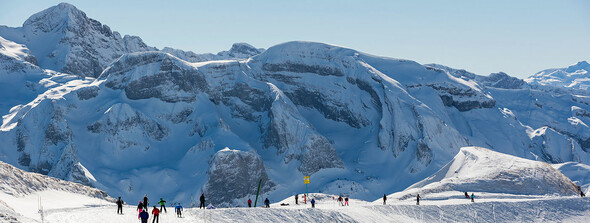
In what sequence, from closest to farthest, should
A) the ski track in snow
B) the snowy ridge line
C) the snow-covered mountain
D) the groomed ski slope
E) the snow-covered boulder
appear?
the ski track in snow → the groomed ski slope → the snow-covered mountain → the snowy ridge line → the snow-covered boulder

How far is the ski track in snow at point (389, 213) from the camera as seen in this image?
87.5 metres

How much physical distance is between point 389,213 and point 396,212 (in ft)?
5.65

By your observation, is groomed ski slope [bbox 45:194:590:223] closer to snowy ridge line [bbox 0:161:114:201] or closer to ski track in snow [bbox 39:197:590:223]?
ski track in snow [bbox 39:197:590:223]

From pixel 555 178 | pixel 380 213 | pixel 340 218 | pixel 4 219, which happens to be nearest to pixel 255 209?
pixel 340 218

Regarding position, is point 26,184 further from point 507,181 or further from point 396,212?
point 507,181

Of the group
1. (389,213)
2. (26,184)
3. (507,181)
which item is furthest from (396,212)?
(26,184)

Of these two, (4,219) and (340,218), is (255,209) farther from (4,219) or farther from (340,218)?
(4,219)

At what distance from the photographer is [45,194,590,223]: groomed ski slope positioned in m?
87.9

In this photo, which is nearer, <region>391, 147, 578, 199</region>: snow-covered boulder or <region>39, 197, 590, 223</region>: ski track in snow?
<region>39, 197, 590, 223</region>: ski track in snow

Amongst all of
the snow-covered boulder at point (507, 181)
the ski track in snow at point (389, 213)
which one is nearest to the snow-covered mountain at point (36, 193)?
the ski track in snow at point (389, 213)

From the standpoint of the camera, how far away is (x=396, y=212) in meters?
114

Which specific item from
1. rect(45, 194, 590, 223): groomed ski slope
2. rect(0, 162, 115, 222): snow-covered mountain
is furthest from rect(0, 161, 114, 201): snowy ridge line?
rect(45, 194, 590, 223): groomed ski slope

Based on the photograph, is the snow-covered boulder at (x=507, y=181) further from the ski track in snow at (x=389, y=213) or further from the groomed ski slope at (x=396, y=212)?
the ski track in snow at (x=389, y=213)

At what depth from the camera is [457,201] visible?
126312mm
